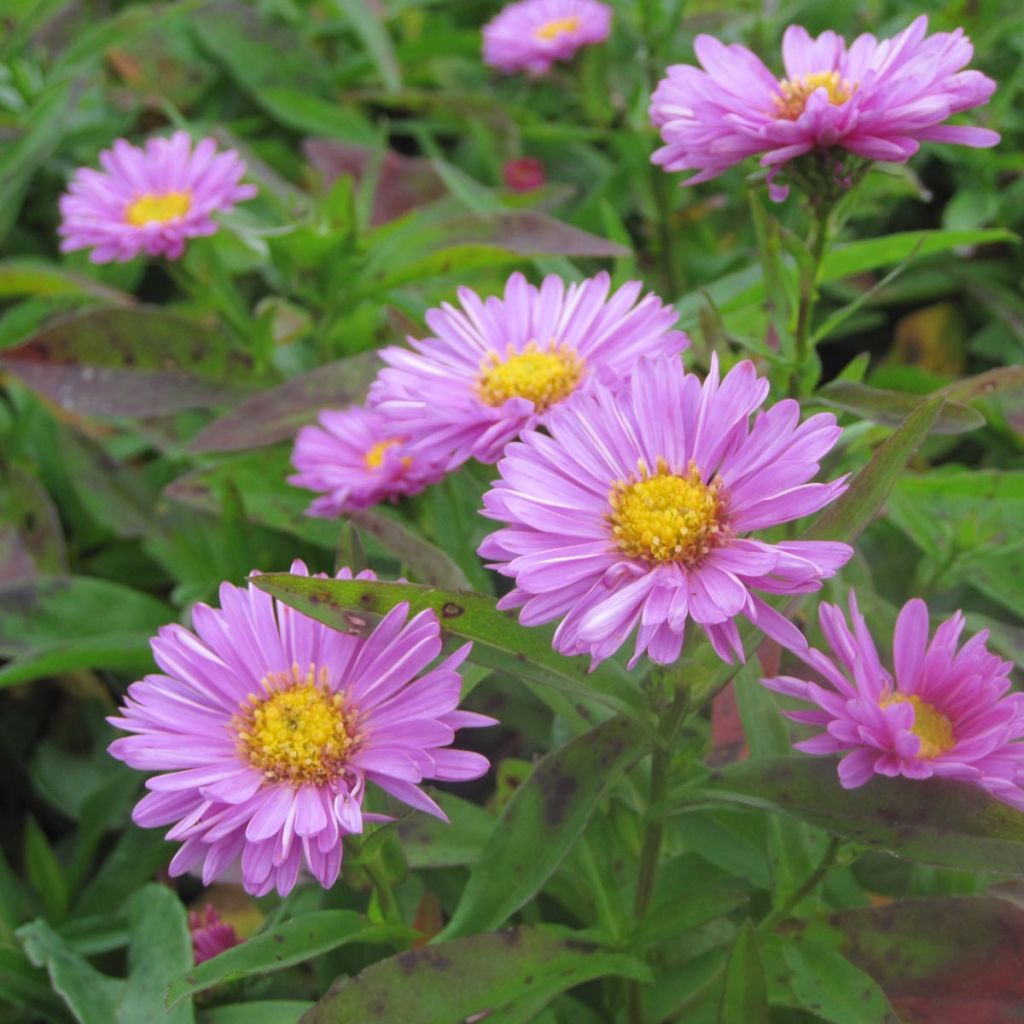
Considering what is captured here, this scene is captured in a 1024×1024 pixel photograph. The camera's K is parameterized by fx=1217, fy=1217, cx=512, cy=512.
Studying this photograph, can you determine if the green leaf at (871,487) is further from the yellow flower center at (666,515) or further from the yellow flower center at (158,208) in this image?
the yellow flower center at (158,208)

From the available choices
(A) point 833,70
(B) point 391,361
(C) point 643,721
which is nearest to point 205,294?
(B) point 391,361

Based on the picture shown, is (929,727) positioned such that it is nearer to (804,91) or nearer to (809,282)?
(809,282)

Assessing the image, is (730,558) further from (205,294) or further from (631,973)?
(205,294)

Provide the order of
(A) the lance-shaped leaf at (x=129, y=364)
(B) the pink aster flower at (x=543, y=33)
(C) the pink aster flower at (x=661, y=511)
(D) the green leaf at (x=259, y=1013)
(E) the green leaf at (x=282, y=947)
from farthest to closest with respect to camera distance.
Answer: (B) the pink aster flower at (x=543, y=33)
(A) the lance-shaped leaf at (x=129, y=364)
(D) the green leaf at (x=259, y=1013)
(E) the green leaf at (x=282, y=947)
(C) the pink aster flower at (x=661, y=511)

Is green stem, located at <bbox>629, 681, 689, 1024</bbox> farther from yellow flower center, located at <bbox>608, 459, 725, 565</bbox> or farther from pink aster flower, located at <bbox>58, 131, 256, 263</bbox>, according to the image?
pink aster flower, located at <bbox>58, 131, 256, 263</bbox>

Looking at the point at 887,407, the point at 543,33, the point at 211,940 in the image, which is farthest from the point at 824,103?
the point at 543,33

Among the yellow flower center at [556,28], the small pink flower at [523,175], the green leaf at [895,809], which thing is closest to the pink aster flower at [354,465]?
the green leaf at [895,809]
